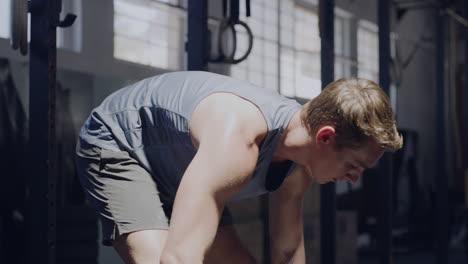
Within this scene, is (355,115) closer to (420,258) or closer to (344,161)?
(344,161)

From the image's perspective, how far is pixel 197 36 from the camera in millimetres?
2629

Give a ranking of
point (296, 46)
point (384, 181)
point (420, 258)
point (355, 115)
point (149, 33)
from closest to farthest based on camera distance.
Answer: point (355, 115) < point (384, 181) < point (149, 33) < point (296, 46) < point (420, 258)

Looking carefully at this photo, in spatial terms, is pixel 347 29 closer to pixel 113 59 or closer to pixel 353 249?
pixel 353 249

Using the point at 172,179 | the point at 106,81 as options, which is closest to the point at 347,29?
the point at 106,81

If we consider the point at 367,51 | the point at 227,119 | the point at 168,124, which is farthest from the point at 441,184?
the point at 227,119

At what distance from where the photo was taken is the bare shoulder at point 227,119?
138cm

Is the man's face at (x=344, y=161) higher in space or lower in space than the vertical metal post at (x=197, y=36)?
lower

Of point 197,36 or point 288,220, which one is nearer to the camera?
point 288,220

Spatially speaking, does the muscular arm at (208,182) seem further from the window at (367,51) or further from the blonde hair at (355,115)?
the window at (367,51)

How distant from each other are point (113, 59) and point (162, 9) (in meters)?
0.81

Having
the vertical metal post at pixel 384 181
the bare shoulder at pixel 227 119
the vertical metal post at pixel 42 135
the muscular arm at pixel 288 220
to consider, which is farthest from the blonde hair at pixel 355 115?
the vertical metal post at pixel 384 181

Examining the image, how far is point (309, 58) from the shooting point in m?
5.92

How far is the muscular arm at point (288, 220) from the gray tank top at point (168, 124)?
0.40 ft

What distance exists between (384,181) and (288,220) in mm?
1935
